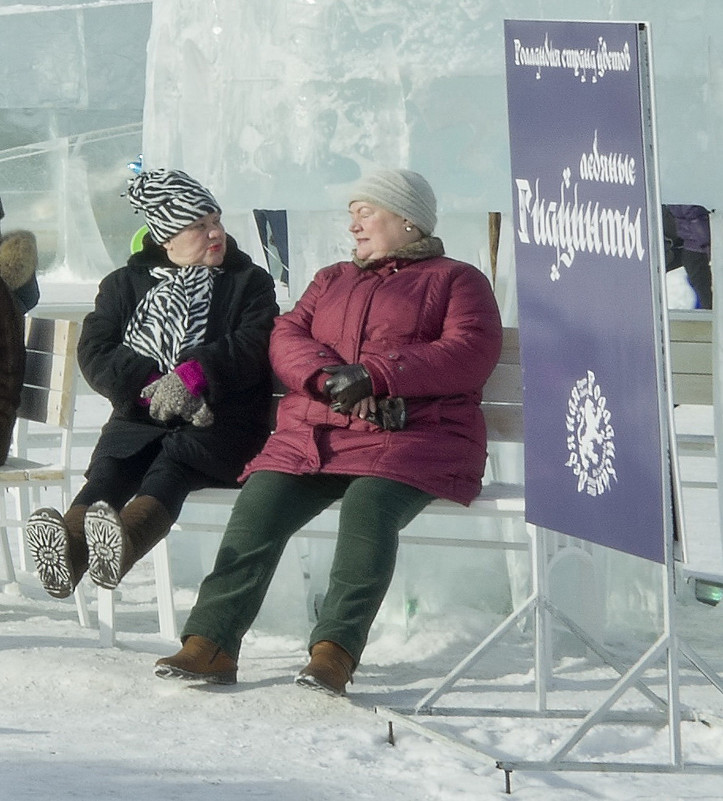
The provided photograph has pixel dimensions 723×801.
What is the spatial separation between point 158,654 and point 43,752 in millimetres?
1062

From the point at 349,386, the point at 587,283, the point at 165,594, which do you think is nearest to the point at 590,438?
the point at 587,283

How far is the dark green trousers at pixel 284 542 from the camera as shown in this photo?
4.17m

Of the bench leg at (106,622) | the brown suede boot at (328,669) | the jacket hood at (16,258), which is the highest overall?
the jacket hood at (16,258)

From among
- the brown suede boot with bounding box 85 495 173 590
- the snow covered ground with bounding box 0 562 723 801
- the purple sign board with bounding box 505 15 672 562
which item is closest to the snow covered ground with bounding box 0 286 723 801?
the snow covered ground with bounding box 0 562 723 801

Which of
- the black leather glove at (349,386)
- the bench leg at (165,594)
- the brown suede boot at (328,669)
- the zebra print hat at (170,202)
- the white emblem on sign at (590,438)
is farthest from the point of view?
the bench leg at (165,594)

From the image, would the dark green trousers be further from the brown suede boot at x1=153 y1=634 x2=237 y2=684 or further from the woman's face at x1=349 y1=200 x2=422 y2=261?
the woman's face at x1=349 y1=200 x2=422 y2=261

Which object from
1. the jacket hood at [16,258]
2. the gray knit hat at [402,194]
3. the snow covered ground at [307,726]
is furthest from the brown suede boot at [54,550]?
the jacket hood at [16,258]

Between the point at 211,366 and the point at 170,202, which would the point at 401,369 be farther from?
the point at 170,202

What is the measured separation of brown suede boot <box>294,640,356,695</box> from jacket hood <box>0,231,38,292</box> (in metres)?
3.26

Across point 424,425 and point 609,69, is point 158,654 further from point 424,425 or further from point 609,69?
point 609,69

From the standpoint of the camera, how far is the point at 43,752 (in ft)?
12.2

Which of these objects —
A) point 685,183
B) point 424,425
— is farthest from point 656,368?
point 685,183

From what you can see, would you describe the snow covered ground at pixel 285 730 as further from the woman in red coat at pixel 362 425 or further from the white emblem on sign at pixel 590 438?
the white emblem on sign at pixel 590 438

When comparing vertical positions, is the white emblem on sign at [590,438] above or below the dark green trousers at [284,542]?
above
